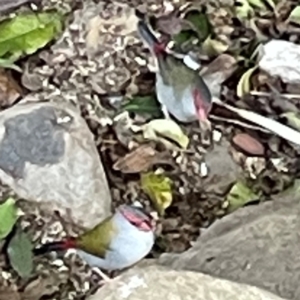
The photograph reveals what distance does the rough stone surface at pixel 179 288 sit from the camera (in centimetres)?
119

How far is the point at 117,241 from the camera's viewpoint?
4.57ft

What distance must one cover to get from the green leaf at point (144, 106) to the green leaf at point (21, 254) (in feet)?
0.79

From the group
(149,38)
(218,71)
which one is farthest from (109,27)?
(218,71)

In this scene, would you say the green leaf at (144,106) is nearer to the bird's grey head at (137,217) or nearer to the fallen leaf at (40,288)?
the bird's grey head at (137,217)

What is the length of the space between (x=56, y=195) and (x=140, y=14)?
330mm

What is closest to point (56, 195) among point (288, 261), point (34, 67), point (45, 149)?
point (45, 149)

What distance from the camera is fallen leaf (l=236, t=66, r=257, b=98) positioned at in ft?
5.16

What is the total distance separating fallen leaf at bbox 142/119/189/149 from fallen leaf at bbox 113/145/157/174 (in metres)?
0.02

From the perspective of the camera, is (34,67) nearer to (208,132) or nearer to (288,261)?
(208,132)

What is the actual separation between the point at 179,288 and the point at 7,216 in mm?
349

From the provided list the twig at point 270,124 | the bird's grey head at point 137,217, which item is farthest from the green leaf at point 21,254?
the twig at point 270,124

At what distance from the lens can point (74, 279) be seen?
1449 mm

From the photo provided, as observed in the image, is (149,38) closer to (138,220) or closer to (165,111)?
(165,111)

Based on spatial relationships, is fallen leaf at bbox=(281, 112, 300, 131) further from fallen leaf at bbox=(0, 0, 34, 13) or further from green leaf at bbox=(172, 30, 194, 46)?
fallen leaf at bbox=(0, 0, 34, 13)
